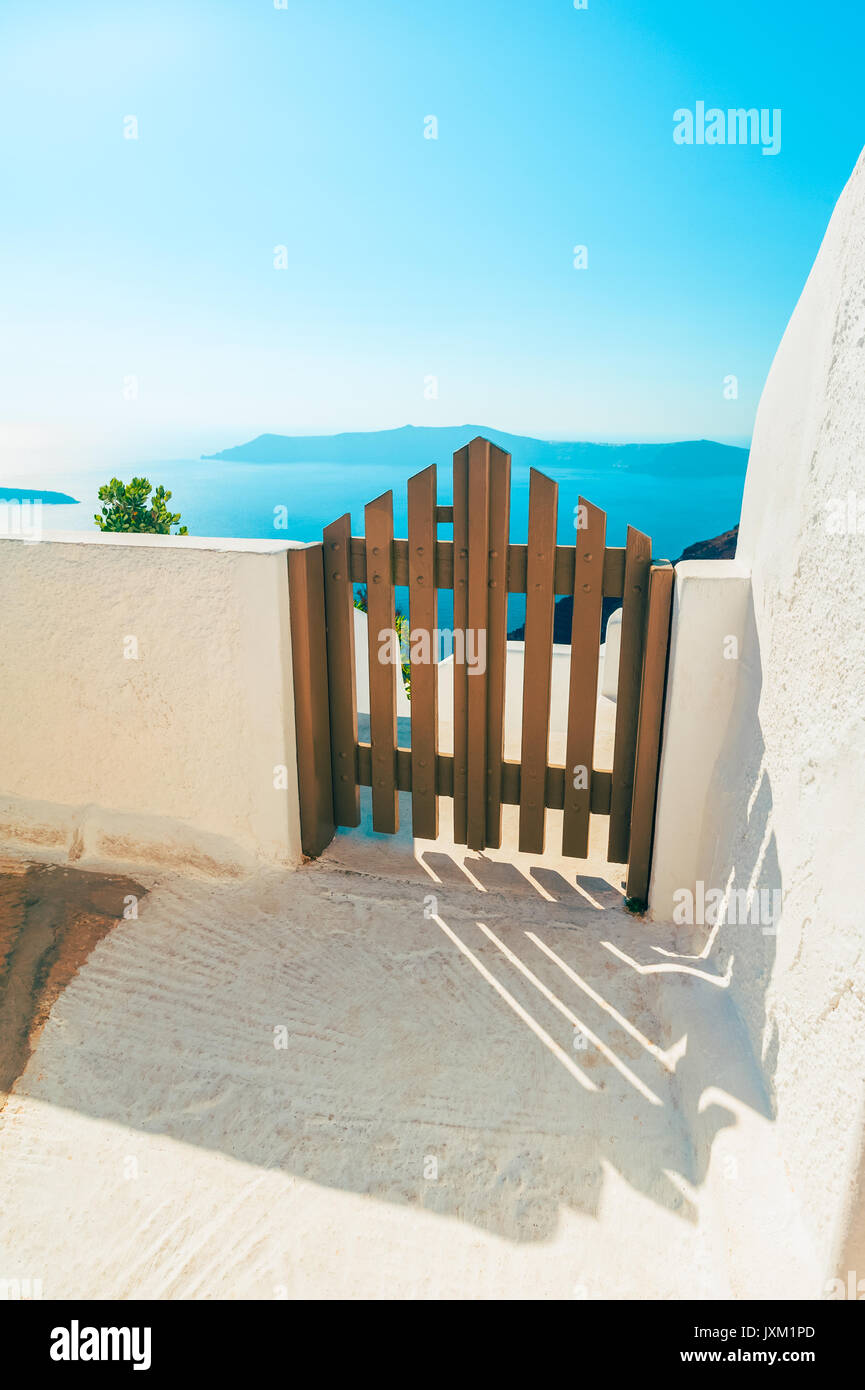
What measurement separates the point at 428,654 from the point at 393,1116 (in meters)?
2.24

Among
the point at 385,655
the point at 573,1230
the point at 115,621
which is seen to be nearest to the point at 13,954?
the point at 115,621

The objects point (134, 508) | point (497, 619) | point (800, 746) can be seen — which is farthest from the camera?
point (134, 508)

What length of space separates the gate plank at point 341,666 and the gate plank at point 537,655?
37.8 inches

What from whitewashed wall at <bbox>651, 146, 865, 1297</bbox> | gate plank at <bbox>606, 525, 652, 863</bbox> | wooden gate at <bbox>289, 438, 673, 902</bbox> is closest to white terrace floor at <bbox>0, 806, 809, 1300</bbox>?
whitewashed wall at <bbox>651, 146, 865, 1297</bbox>

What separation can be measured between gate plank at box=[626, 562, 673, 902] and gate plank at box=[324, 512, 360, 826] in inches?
60.8

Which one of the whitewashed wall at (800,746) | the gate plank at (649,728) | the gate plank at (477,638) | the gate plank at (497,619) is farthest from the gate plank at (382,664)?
the whitewashed wall at (800,746)

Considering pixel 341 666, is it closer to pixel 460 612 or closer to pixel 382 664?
pixel 382 664

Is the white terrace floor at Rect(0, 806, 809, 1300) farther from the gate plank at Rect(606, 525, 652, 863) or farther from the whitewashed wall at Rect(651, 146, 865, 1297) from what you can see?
the gate plank at Rect(606, 525, 652, 863)

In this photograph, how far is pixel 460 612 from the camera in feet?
14.3

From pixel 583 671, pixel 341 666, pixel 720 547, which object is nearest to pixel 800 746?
pixel 583 671

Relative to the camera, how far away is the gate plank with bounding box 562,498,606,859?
3998 mm

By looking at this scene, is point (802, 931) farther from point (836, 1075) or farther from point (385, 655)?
point (385, 655)

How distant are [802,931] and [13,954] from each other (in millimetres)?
3612

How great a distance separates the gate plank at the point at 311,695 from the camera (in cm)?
434
